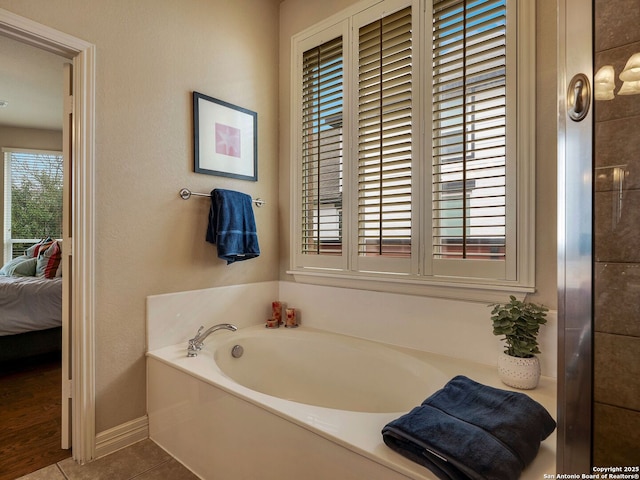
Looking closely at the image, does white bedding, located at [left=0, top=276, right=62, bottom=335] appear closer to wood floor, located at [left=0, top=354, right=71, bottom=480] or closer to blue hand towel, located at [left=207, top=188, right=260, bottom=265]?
wood floor, located at [left=0, top=354, right=71, bottom=480]

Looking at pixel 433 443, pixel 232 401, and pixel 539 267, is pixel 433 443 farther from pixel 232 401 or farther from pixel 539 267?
pixel 539 267

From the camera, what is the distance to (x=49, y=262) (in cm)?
363

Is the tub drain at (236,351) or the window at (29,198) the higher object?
the window at (29,198)

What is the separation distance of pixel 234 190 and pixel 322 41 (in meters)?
1.21

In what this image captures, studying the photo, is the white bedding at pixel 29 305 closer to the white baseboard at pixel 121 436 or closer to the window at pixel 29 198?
the white baseboard at pixel 121 436

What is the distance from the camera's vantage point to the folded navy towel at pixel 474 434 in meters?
0.95

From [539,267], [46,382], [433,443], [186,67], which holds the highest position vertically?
[186,67]

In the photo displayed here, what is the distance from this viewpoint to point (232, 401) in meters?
1.53

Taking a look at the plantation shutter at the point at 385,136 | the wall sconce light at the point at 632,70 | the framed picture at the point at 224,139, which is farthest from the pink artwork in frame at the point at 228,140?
the wall sconce light at the point at 632,70

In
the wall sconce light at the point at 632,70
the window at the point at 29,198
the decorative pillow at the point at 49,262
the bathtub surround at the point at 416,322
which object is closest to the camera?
the wall sconce light at the point at 632,70

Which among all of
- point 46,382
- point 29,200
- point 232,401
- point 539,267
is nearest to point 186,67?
point 232,401

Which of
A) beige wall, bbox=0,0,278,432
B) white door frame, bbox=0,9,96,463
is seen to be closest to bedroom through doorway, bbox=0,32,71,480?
white door frame, bbox=0,9,96,463

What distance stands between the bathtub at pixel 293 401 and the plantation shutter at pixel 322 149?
2.28 ft

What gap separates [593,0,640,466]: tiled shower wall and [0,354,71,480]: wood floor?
7.74ft
